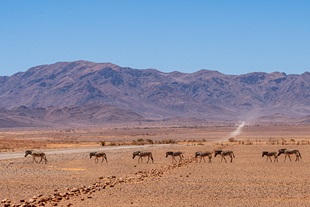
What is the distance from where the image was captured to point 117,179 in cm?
2734

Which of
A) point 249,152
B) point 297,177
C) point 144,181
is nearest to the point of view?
point 144,181

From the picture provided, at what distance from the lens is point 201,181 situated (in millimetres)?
27078

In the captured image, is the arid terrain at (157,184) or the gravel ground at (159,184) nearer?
the arid terrain at (157,184)

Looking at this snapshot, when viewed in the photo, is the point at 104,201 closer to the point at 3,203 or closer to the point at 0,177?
the point at 3,203

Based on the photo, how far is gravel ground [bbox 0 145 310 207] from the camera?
20656 millimetres

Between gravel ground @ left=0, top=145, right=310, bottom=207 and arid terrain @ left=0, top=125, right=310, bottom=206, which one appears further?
gravel ground @ left=0, top=145, right=310, bottom=207

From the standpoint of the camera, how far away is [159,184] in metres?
25.6

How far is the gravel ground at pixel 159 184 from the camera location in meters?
20.7

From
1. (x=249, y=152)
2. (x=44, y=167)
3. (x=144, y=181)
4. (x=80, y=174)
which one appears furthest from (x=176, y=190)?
(x=249, y=152)

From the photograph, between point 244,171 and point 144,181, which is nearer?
point 144,181

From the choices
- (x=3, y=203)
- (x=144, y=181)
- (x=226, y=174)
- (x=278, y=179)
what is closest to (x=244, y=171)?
(x=226, y=174)

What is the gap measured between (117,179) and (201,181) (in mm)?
3773

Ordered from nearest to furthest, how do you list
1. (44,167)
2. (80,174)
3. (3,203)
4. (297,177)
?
(3,203)
(297,177)
(80,174)
(44,167)

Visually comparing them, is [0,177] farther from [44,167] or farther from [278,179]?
[278,179]
